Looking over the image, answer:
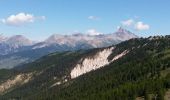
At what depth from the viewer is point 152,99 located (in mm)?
176250

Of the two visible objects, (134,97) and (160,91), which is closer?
(160,91)

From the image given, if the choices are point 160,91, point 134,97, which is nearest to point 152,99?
point 160,91

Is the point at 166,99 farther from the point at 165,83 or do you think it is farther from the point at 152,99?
the point at 165,83

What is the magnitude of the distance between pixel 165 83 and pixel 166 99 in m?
29.4

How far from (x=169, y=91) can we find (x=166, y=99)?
659 inches

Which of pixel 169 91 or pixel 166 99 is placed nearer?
pixel 166 99

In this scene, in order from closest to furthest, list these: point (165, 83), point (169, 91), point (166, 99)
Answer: point (166, 99) < point (169, 91) < point (165, 83)

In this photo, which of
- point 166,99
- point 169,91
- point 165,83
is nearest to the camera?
point 166,99

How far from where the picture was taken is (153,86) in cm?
19975

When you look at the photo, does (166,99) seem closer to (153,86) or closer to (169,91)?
(169,91)

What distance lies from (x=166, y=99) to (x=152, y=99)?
28.8 ft

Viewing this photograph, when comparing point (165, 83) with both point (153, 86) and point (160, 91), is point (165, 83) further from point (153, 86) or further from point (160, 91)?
point (160, 91)

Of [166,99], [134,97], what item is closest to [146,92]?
[134,97]

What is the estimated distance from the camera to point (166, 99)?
16912 centimetres
